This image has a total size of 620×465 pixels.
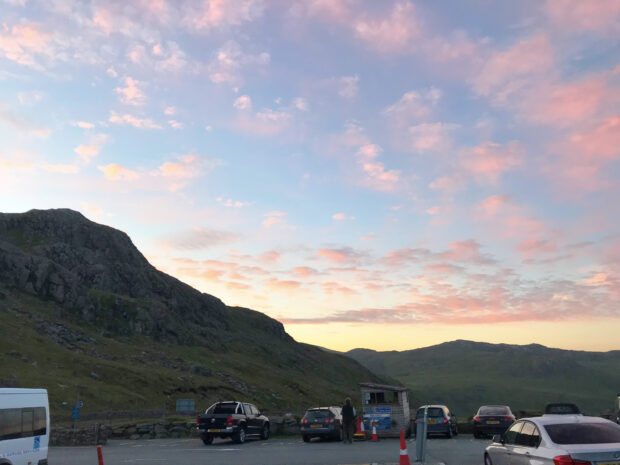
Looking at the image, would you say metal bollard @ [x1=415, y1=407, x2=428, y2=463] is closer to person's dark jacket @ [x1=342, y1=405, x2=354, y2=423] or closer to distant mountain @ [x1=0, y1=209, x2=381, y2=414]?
person's dark jacket @ [x1=342, y1=405, x2=354, y2=423]

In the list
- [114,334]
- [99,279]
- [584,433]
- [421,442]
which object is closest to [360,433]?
[421,442]

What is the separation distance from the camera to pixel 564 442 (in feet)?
34.4

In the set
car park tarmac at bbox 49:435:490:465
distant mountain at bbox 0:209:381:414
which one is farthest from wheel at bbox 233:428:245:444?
distant mountain at bbox 0:209:381:414

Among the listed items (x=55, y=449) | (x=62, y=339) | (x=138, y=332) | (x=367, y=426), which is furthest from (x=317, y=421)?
(x=138, y=332)

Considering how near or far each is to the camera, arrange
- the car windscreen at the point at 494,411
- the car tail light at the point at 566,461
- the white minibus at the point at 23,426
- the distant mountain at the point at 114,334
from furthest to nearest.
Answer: the distant mountain at the point at 114,334, the car windscreen at the point at 494,411, the white minibus at the point at 23,426, the car tail light at the point at 566,461

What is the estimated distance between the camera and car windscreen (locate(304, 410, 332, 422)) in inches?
1108

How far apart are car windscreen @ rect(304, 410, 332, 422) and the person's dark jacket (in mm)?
2065

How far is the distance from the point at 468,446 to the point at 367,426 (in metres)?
6.07

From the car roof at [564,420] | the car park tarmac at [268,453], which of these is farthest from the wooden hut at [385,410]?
the car roof at [564,420]

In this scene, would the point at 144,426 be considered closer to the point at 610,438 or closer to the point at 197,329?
the point at 610,438

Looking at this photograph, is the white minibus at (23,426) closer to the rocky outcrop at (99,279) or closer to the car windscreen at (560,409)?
the car windscreen at (560,409)

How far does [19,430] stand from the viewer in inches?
593

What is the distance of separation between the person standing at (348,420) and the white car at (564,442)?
13.9m

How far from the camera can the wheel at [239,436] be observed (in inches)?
1105
